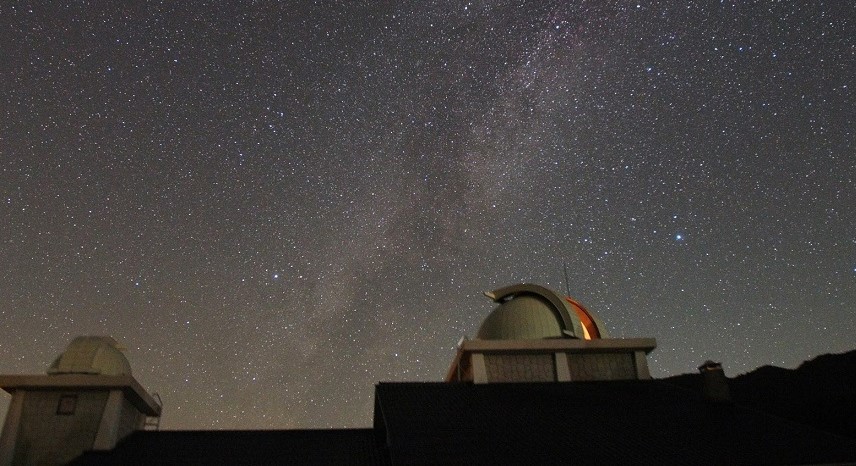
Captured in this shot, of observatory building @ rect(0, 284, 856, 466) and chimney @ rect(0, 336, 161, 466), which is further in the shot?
chimney @ rect(0, 336, 161, 466)

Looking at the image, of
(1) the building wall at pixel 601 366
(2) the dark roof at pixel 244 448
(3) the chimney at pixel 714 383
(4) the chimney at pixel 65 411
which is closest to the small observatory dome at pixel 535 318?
(1) the building wall at pixel 601 366

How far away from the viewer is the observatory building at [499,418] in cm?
1659

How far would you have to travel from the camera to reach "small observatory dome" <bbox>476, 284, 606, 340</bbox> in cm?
2634

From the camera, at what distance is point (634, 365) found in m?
25.6

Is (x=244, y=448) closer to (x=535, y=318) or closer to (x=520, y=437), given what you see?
(x=520, y=437)

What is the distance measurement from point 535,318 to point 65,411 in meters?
16.8

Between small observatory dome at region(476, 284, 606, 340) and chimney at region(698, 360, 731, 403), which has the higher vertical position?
small observatory dome at region(476, 284, 606, 340)

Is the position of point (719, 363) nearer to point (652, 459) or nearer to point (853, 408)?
point (652, 459)

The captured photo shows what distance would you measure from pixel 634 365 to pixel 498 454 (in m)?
11.7

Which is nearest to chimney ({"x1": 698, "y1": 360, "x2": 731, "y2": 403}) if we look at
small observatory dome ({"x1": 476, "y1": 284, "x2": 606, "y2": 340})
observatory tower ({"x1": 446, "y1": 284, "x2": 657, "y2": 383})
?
observatory tower ({"x1": 446, "y1": 284, "x2": 657, "y2": 383})

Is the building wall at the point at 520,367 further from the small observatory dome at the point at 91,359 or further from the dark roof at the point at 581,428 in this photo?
the small observatory dome at the point at 91,359

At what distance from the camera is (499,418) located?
18875 mm

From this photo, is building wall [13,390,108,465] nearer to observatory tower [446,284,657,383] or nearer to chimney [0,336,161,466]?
chimney [0,336,161,466]

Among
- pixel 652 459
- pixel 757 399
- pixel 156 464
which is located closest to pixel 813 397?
pixel 757 399
